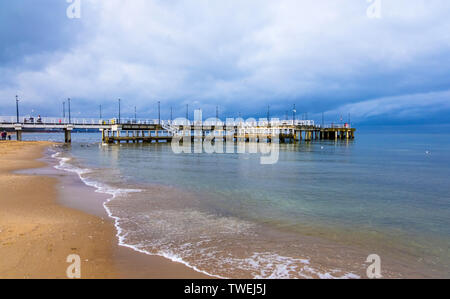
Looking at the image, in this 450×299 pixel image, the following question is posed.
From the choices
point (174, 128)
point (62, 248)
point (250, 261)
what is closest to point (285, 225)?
point (250, 261)

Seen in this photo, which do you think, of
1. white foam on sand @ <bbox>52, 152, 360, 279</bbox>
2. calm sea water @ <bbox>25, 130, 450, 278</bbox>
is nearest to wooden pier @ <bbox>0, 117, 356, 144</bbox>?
calm sea water @ <bbox>25, 130, 450, 278</bbox>

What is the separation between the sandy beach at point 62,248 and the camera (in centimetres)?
543

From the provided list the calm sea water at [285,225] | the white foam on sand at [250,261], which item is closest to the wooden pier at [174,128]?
the calm sea water at [285,225]

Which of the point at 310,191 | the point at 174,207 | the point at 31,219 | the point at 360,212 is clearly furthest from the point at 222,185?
the point at 31,219

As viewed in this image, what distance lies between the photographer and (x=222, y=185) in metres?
16.0

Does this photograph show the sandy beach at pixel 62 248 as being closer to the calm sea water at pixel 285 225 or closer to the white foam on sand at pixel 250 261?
the white foam on sand at pixel 250 261

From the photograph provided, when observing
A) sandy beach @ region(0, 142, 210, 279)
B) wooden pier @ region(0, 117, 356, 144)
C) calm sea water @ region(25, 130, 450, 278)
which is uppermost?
wooden pier @ region(0, 117, 356, 144)

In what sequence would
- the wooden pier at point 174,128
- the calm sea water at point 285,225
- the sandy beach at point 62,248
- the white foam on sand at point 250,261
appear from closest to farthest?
the sandy beach at point 62,248 → the white foam on sand at point 250,261 → the calm sea water at point 285,225 → the wooden pier at point 174,128

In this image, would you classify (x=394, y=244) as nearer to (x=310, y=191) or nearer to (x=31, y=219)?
(x=310, y=191)

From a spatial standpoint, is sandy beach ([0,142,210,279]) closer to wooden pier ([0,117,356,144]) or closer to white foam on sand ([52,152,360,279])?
white foam on sand ([52,152,360,279])

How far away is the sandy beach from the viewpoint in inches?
214

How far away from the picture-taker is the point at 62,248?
639cm
